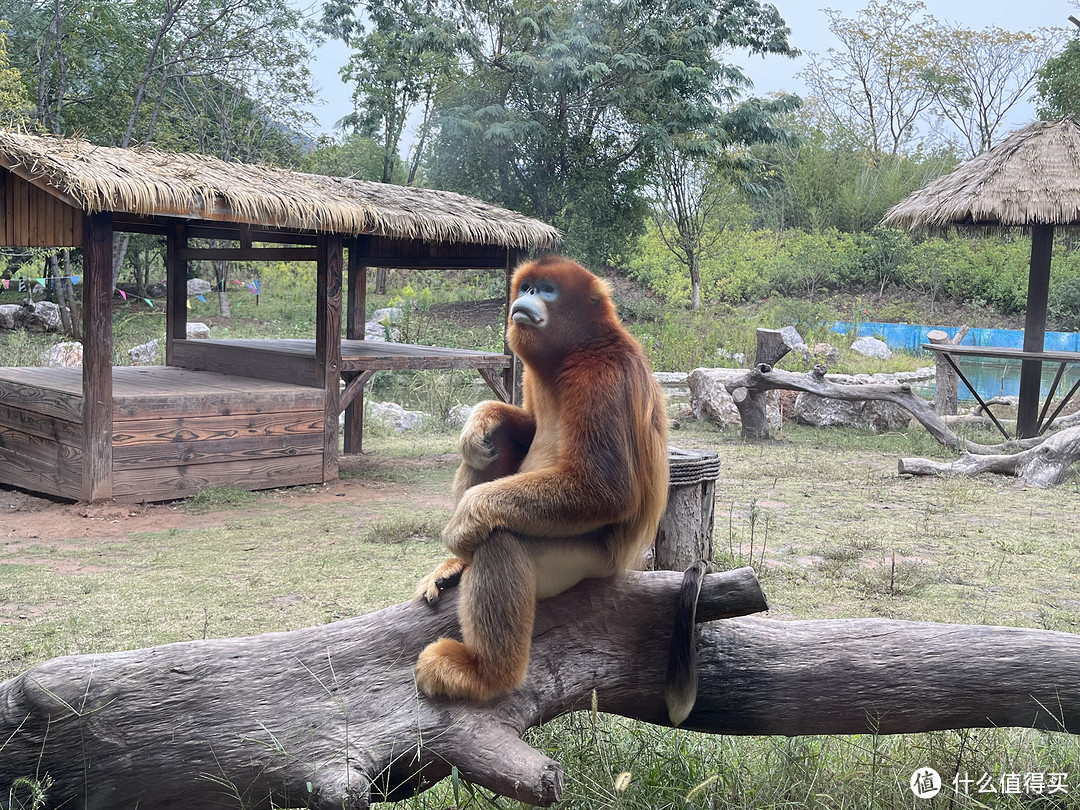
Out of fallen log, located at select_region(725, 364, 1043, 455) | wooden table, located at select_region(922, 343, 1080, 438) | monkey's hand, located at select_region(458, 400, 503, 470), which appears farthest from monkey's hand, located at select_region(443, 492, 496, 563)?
wooden table, located at select_region(922, 343, 1080, 438)

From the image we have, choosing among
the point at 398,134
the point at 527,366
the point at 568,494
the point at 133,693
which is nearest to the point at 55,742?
the point at 133,693

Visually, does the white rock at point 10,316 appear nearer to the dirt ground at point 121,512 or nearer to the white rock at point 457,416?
the white rock at point 457,416

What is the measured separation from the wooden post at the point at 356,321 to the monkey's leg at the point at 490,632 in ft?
23.6

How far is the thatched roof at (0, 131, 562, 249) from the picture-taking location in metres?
7.05

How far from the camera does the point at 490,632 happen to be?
97.9 inches

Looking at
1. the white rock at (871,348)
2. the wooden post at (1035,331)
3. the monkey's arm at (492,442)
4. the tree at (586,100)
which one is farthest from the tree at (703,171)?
the monkey's arm at (492,442)

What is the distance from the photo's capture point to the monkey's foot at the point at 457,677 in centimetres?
250

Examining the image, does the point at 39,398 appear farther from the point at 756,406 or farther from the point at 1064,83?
the point at 1064,83

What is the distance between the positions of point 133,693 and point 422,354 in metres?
7.69

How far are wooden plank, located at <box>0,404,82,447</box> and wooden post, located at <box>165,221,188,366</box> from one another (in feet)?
7.51

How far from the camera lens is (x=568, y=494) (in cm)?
258

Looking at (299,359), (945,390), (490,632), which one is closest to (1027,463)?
(945,390)

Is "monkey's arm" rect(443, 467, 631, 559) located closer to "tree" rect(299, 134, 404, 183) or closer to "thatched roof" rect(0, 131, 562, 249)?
"thatched roof" rect(0, 131, 562, 249)

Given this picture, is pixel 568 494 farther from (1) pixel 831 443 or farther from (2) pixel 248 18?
(2) pixel 248 18
